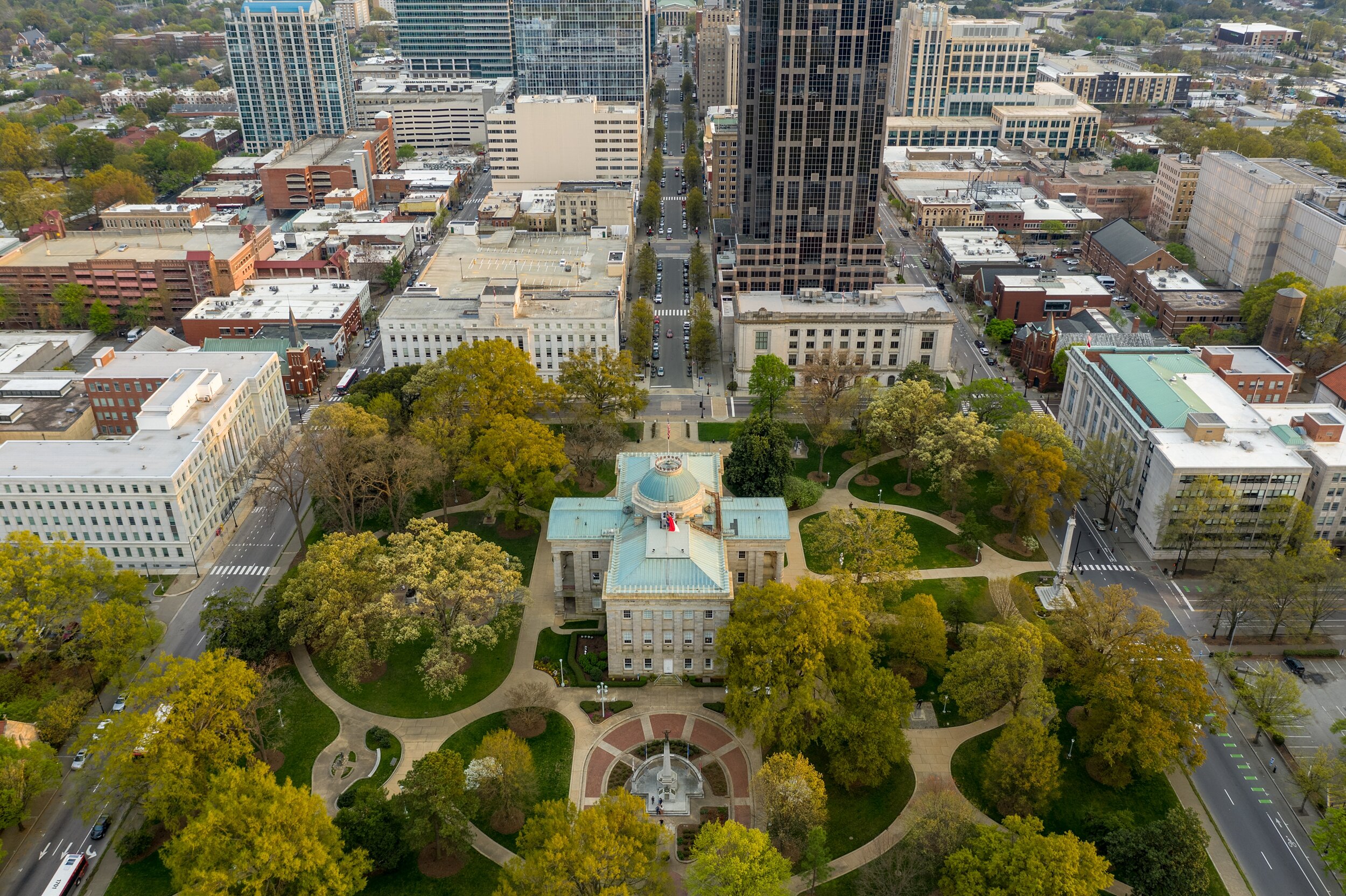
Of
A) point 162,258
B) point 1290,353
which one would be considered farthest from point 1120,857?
Result: point 162,258

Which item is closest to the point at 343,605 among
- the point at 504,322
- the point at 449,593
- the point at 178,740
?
the point at 449,593

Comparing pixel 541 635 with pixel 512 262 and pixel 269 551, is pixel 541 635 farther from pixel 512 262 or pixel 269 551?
pixel 512 262

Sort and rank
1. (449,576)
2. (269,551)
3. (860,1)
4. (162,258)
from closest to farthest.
A: (449,576)
(269,551)
(860,1)
(162,258)

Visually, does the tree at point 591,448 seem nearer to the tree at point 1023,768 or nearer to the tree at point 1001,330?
the tree at point 1023,768

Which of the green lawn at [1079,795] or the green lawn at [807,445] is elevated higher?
the green lawn at [807,445]

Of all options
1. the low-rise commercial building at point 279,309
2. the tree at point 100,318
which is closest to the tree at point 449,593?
the low-rise commercial building at point 279,309

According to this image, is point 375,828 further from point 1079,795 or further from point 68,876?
point 1079,795
